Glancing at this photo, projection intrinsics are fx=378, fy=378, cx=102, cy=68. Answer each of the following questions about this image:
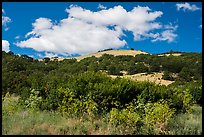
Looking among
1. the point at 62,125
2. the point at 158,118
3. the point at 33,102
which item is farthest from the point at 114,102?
the point at 33,102

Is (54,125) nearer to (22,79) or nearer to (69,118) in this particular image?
(69,118)

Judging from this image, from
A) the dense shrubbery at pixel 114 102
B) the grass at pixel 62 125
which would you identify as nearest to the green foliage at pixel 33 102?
the dense shrubbery at pixel 114 102

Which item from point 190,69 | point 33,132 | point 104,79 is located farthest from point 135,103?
point 190,69

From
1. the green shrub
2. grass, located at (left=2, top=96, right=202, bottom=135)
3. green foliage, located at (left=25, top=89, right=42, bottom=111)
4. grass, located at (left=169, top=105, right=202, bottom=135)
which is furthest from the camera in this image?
green foliage, located at (left=25, top=89, right=42, bottom=111)

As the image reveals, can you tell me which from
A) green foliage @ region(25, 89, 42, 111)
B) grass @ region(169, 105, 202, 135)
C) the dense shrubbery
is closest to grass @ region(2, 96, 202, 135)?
grass @ region(169, 105, 202, 135)

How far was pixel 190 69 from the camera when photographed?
36.0 m

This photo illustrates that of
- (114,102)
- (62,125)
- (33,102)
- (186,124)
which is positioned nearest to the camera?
(62,125)

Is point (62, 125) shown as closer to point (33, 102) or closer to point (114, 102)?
point (114, 102)

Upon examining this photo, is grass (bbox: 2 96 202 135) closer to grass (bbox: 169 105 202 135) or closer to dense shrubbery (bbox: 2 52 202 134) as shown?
grass (bbox: 169 105 202 135)

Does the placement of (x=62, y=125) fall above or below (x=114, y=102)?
below

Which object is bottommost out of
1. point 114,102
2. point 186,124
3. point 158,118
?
point 186,124

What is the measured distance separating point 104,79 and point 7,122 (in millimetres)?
3508

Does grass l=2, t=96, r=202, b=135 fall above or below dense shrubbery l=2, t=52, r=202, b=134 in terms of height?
below

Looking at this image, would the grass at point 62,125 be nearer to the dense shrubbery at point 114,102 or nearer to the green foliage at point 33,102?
the dense shrubbery at point 114,102
